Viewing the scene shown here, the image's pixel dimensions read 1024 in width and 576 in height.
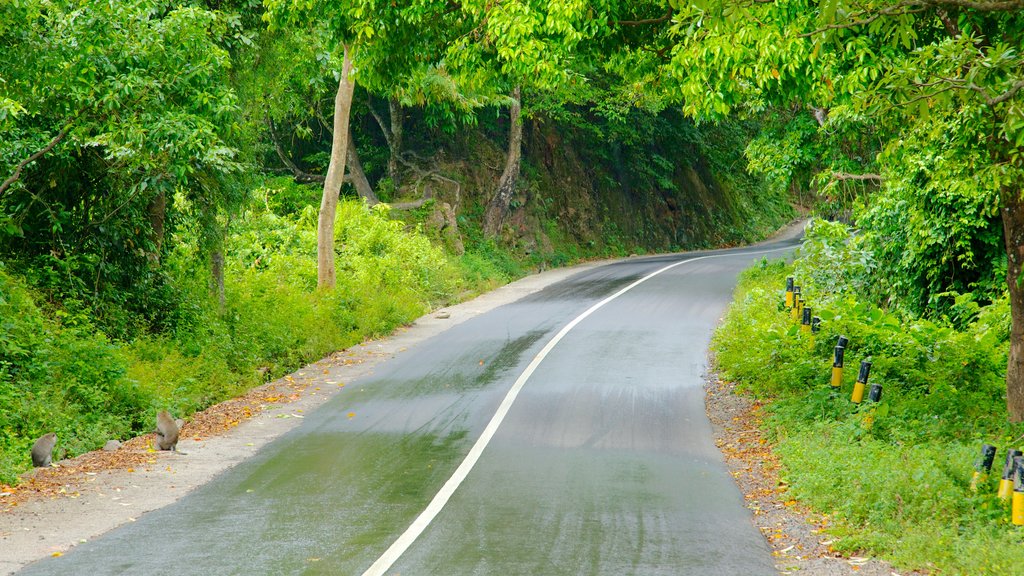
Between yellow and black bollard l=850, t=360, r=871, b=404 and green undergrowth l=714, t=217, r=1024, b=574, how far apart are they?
138 mm

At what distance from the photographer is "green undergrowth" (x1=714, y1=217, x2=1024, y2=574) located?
7.26 meters

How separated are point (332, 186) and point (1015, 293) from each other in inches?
594

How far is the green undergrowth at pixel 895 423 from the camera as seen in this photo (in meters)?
7.26

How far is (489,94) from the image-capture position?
1606cm

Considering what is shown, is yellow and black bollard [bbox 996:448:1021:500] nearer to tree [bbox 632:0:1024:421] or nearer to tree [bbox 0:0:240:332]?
tree [bbox 632:0:1024:421]

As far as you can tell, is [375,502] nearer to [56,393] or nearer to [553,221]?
[56,393]

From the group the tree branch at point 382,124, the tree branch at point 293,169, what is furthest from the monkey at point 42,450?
the tree branch at point 382,124

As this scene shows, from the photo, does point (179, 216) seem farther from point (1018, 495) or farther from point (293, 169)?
point (293, 169)

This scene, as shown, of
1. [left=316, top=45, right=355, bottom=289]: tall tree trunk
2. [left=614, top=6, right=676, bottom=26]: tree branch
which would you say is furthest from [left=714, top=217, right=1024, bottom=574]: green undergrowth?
[left=316, top=45, right=355, bottom=289]: tall tree trunk

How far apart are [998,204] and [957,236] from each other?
19.7 feet

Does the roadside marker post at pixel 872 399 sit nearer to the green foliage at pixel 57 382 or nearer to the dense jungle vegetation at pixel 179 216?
the dense jungle vegetation at pixel 179 216

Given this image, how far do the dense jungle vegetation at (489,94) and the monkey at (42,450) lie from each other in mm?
190

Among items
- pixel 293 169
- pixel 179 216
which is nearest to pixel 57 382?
pixel 179 216

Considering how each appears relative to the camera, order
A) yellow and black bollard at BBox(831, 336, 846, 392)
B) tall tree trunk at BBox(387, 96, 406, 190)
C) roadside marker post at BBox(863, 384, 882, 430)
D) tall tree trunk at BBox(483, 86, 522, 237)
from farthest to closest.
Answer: tall tree trunk at BBox(483, 86, 522, 237), tall tree trunk at BBox(387, 96, 406, 190), yellow and black bollard at BBox(831, 336, 846, 392), roadside marker post at BBox(863, 384, 882, 430)
